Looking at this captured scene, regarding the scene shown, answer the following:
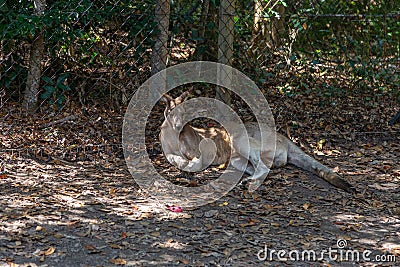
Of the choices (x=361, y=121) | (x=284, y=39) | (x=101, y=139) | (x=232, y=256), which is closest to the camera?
(x=232, y=256)

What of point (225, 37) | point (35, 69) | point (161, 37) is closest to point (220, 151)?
point (225, 37)

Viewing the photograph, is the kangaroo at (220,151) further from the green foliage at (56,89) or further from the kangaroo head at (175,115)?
the green foliage at (56,89)

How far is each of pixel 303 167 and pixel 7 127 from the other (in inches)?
115

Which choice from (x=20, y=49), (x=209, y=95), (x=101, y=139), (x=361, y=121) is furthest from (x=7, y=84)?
(x=361, y=121)

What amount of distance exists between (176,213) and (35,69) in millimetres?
2557

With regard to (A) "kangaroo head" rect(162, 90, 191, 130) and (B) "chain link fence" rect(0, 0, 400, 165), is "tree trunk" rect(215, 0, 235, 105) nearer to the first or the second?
(B) "chain link fence" rect(0, 0, 400, 165)

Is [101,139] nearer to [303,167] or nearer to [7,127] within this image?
[7,127]

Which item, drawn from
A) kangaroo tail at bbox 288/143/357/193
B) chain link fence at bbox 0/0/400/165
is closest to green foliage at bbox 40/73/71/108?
chain link fence at bbox 0/0/400/165

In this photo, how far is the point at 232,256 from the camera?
3770 mm

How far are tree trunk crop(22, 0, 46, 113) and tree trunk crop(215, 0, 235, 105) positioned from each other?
5.65 ft

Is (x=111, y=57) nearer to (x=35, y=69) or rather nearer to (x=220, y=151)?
(x=35, y=69)

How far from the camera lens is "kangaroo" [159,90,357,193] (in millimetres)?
5387

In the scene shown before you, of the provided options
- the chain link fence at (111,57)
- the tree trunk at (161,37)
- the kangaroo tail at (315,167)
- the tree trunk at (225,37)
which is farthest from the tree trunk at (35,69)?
the kangaroo tail at (315,167)

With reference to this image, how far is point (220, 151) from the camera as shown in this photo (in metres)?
5.54
